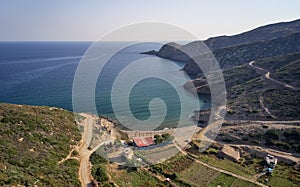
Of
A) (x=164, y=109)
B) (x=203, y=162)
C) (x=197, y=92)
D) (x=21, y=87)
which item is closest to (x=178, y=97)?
(x=197, y=92)

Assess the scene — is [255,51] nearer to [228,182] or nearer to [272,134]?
[272,134]

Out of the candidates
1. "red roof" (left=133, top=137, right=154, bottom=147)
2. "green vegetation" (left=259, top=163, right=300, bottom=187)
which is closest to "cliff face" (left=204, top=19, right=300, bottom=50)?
"green vegetation" (left=259, top=163, right=300, bottom=187)

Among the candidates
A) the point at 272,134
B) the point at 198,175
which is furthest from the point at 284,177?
the point at 272,134

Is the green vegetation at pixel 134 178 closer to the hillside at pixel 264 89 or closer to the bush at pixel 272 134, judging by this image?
the bush at pixel 272 134

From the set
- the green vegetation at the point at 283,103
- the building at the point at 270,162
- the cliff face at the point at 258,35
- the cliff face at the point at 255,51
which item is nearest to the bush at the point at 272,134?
the building at the point at 270,162

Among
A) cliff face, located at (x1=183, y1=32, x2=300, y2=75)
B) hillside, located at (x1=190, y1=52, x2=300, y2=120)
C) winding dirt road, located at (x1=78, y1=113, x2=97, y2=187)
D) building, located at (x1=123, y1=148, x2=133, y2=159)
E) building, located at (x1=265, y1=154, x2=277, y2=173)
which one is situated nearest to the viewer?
winding dirt road, located at (x1=78, y1=113, x2=97, y2=187)

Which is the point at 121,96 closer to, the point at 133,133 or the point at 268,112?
the point at 133,133

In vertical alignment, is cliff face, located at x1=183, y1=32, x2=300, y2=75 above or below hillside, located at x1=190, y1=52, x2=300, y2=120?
above

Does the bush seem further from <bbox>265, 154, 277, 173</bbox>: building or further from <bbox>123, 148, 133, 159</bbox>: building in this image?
<bbox>123, 148, 133, 159</bbox>: building

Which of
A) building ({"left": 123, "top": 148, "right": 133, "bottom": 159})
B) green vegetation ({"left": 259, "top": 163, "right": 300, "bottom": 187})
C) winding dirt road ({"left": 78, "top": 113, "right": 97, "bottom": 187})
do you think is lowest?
green vegetation ({"left": 259, "top": 163, "right": 300, "bottom": 187})
